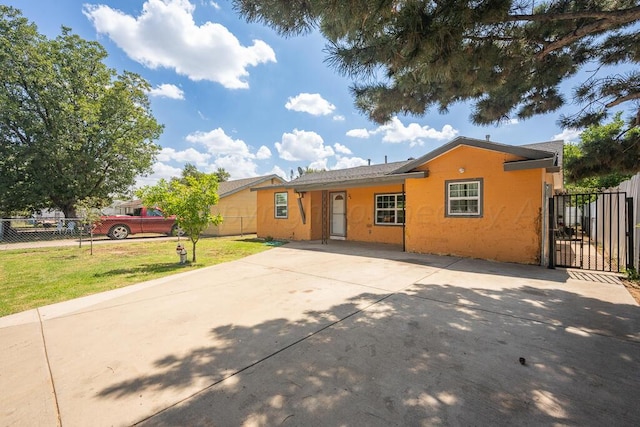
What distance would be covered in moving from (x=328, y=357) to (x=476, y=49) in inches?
167

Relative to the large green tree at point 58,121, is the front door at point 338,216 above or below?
below

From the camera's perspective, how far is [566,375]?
7.81 feet

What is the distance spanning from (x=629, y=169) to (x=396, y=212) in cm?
684

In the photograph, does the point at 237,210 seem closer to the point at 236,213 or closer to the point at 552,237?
the point at 236,213

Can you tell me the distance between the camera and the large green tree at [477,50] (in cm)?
280

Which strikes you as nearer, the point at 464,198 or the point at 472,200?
the point at 472,200

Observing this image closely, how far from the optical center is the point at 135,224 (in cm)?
1487

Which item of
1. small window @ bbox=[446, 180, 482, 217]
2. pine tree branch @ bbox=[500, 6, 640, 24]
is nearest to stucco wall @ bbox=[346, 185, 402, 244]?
small window @ bbox=[446, 180, 482, 217]

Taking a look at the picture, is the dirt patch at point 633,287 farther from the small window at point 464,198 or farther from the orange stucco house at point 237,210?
the orange stucco house at point 237,210

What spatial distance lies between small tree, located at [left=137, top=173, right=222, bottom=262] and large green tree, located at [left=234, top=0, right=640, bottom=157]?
197 inches

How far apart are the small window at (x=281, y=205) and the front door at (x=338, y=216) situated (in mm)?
2380

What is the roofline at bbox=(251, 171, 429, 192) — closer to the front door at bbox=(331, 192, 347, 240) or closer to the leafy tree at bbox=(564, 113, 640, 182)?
the front door at bbox=(331, 192, 347, 240)

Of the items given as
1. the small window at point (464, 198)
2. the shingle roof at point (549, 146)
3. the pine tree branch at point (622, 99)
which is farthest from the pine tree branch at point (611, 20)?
the shingle roof at point (549, 146)

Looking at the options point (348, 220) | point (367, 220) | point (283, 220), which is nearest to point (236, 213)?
point (283, 220)
